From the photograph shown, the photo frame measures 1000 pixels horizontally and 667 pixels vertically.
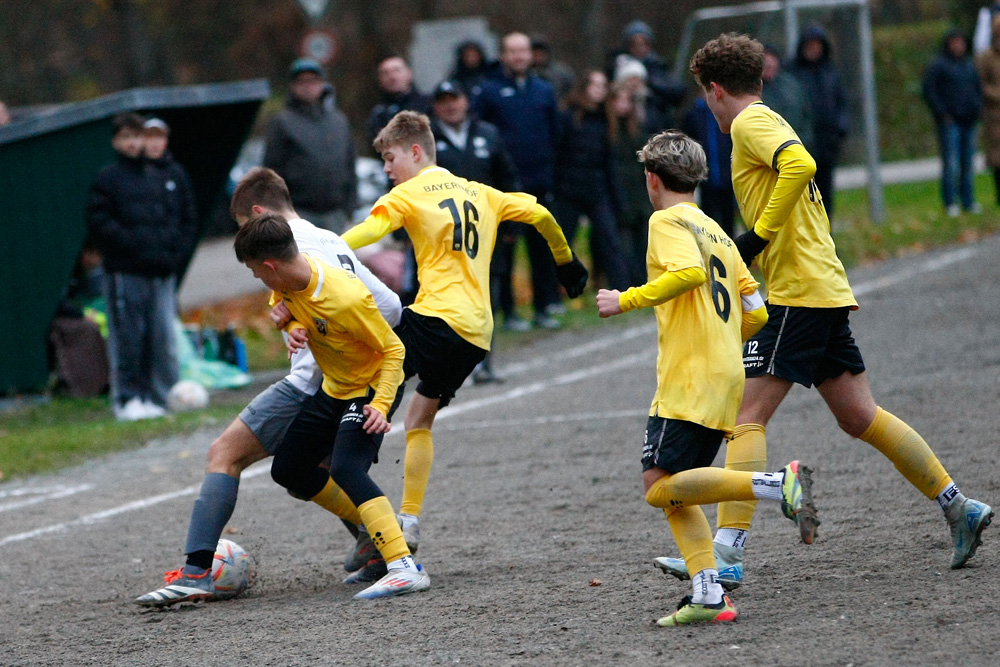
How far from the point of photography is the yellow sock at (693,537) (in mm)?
4973

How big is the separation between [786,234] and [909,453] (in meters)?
0.99

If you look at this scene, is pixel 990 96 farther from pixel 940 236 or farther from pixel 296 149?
pixel 296 149

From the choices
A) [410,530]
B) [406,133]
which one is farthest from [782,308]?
[406,133]

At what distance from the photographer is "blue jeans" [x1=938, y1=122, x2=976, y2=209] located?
1834 cm

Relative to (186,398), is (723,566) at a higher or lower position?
higher

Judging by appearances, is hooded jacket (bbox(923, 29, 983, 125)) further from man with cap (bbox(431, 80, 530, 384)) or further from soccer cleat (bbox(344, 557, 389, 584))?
soccer cleat (bbox(344, 557, 389, 584))

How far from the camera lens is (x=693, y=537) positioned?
16.4ft

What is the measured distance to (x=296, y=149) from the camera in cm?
1201

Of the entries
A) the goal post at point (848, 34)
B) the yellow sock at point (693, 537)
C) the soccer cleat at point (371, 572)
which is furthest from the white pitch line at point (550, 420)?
the goal post at point (848, 34)

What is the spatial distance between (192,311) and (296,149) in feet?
19.1

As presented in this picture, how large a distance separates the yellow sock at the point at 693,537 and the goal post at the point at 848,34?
14648 millimetres

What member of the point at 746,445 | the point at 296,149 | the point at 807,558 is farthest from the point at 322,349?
the point at 296,149

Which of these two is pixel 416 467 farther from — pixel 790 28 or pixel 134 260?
pixel 790 28

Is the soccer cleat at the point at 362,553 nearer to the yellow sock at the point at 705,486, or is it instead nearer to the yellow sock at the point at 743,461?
the yellow sock at the point at 743,461
